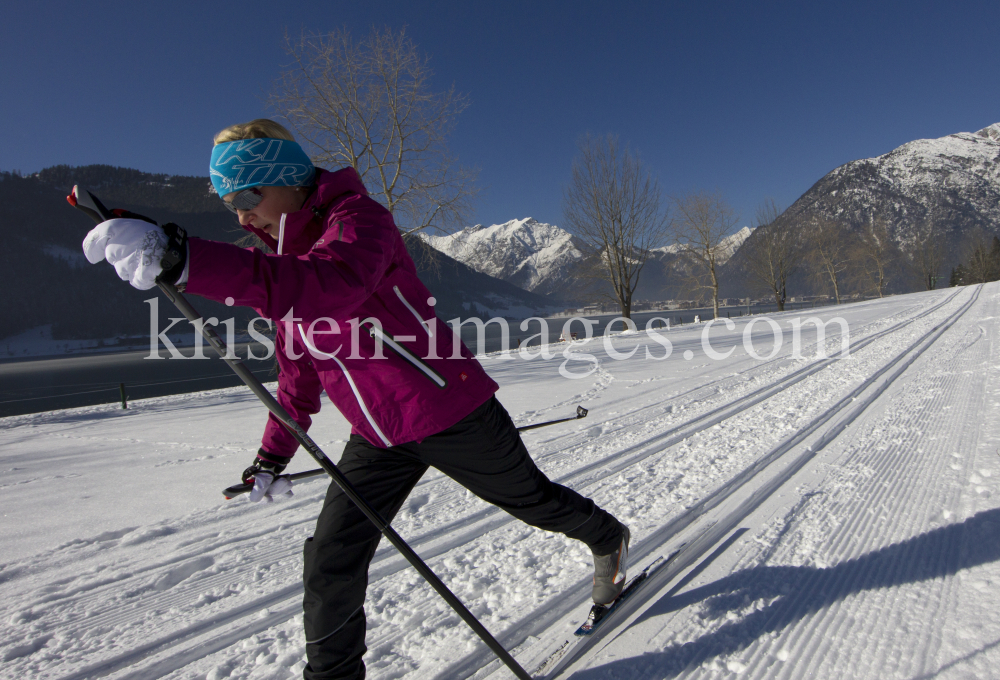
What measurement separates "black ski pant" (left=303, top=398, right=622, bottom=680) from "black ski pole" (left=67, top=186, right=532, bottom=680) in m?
0.07

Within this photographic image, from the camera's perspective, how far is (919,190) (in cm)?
15375

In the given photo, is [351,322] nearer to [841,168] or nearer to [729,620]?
[729,620]

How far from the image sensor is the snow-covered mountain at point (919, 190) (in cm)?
13825

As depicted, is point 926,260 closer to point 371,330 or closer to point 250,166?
point 371,330

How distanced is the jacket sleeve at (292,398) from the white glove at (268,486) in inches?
3.3

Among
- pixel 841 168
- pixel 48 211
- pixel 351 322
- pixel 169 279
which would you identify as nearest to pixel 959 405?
pixel 351 322

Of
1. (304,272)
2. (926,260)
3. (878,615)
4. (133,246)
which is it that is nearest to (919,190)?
(926,260)

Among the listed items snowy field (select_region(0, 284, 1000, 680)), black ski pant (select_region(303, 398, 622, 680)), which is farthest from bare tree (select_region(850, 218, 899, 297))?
black ski pant (select_region(303, 398, 622, 680))

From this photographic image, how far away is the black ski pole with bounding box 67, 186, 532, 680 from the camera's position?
888 millimetres

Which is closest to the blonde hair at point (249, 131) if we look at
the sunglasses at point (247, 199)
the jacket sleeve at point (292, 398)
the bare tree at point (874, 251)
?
the sunglasses at point (247, 199)

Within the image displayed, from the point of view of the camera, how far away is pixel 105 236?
2.77 feet

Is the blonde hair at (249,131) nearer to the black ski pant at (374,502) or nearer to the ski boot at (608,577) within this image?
the black ski pant at (374,502)

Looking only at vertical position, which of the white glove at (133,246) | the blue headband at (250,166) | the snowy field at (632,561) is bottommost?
the snowy field at (632,561)

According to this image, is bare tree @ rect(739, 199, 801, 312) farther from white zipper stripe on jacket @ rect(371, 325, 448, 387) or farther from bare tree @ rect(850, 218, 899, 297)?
white zipper stripe on jacket @ rect(371, 325, 448, 387)
